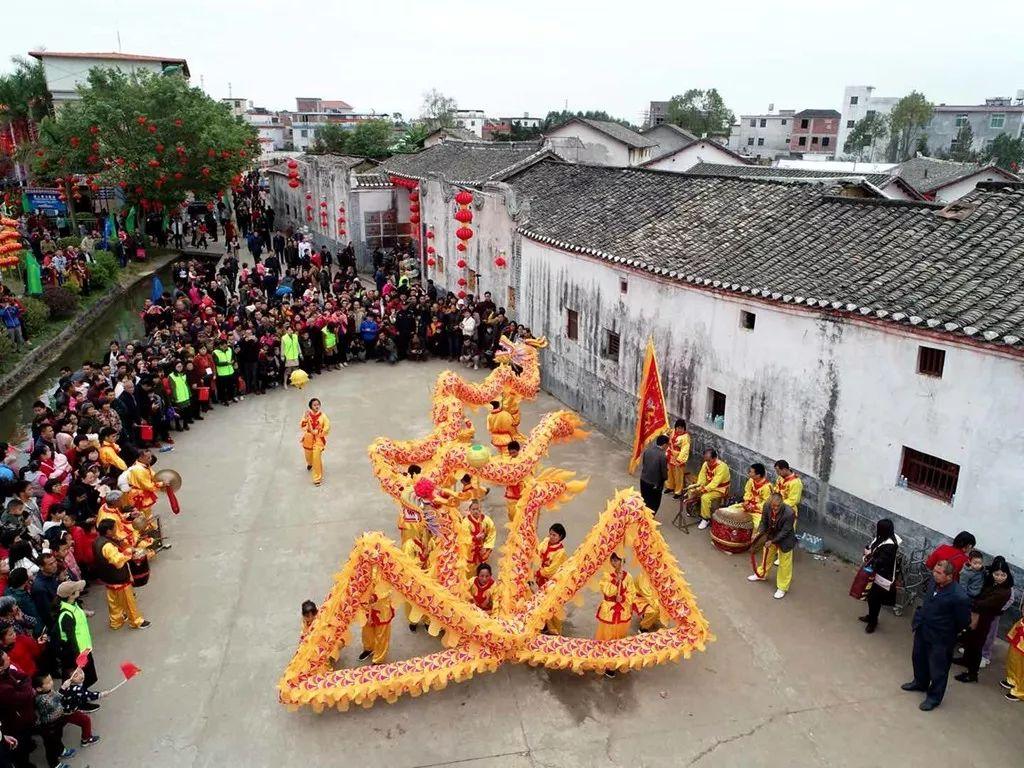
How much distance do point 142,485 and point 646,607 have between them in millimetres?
6119

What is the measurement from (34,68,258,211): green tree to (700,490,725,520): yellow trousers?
22.9 meters

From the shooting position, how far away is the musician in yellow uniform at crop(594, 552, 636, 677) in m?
7.35

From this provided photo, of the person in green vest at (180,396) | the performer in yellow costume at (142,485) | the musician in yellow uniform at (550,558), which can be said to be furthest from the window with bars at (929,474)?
the person in green vest at (180,396)

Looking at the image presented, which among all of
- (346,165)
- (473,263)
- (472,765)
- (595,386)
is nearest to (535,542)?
(472,765)

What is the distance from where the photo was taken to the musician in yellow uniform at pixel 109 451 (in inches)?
Answer: 384

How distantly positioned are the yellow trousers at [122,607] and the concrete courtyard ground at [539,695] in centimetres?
12

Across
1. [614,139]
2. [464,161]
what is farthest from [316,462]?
[614,139]

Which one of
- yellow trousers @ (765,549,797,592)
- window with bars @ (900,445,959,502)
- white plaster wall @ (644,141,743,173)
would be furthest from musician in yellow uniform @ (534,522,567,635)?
white plaster wall @ (644,141,743,173)

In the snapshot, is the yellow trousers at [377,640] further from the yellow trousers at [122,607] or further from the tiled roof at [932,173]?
the tiled roof at [932,173]

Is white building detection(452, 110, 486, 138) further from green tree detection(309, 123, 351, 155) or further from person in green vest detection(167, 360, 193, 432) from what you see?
person in green vest detection(167, 360, 193, 432)

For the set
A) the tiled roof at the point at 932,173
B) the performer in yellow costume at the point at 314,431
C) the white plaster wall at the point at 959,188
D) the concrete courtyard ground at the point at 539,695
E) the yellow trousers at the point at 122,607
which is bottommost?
the concrete courtyard ground at the point at 539,695

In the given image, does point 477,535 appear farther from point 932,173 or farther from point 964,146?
point 964,146

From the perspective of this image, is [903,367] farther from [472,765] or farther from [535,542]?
[472,765]

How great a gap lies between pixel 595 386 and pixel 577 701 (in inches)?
307
